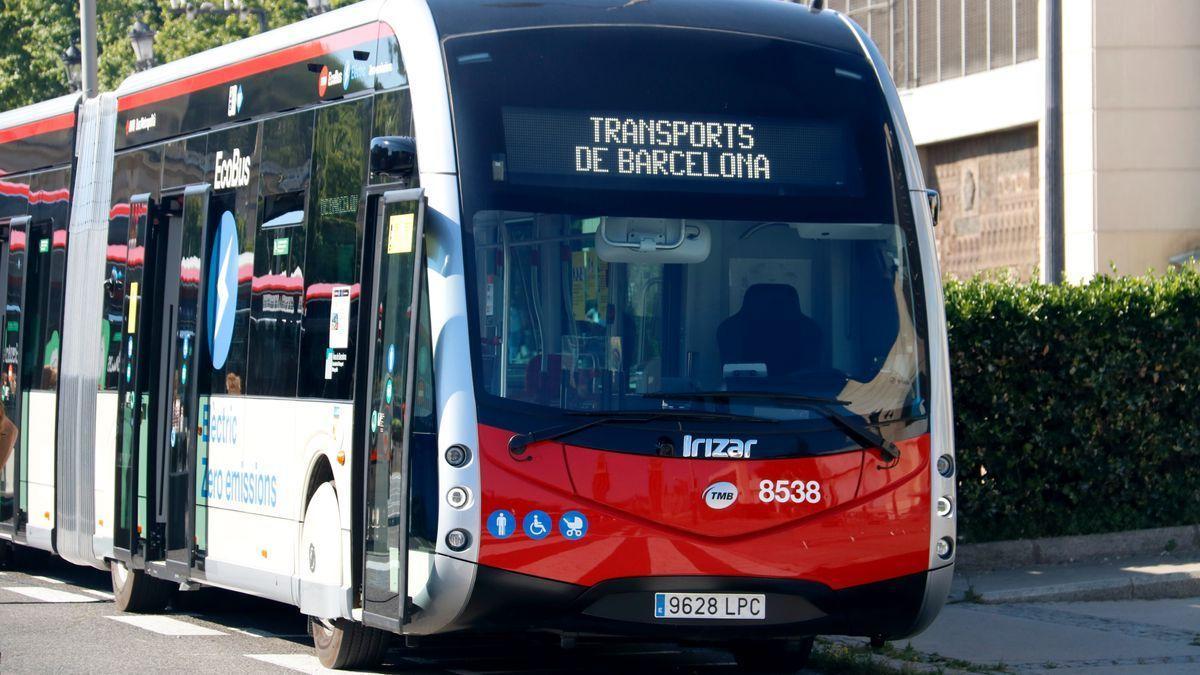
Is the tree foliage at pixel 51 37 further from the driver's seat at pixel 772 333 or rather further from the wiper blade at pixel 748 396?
the wiper blade at pixel 748 396

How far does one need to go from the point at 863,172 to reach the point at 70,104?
7325mm

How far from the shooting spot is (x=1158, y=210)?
83.4 feet

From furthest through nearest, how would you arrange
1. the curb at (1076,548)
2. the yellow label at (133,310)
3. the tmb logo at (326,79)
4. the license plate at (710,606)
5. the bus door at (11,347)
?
1. the bus door at (11,347)
2. the curb at (1076,548)
3. the yellow label at (133,310)
4. the tmb logo at (326,79)
5. the license plate at (710,606)

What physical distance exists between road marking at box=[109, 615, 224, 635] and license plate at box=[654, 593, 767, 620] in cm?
405

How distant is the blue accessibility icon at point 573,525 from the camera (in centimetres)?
876

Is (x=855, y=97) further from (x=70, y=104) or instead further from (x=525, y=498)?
(x=70, y=104)

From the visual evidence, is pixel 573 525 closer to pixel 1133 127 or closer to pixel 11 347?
pixel 11 347

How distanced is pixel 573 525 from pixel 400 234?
60.8 inches

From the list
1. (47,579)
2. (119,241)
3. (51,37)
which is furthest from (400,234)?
(51,37)

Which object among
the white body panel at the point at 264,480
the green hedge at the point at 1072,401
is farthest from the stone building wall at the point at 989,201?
the white body panel at the point at 264,480

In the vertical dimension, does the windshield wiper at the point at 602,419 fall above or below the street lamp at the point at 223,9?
below

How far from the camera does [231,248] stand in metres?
11.5

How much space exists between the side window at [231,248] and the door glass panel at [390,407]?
6.54ft

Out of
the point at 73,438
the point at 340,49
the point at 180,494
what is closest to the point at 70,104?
the point at 73,438
